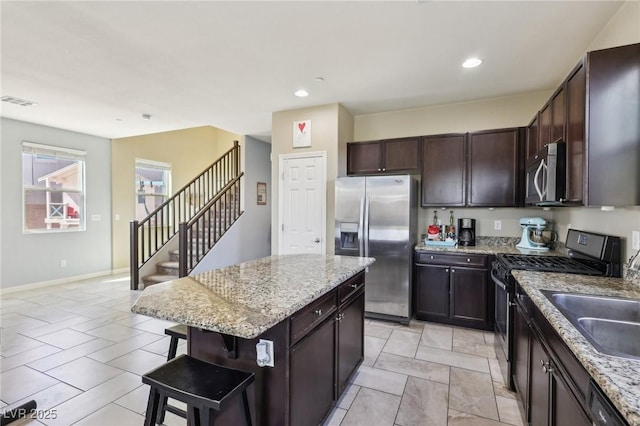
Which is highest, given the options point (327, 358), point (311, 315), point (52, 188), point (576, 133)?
point (576, 133)

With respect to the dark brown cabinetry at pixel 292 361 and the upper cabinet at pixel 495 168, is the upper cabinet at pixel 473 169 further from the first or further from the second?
the dark brown cabinetry at pixel 292 361

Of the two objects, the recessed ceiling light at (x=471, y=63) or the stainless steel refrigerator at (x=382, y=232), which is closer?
the recessed ceiling light at (x=471, y=63)

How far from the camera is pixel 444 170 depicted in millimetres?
3869

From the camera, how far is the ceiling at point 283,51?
2.21m

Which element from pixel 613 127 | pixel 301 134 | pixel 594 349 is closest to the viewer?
pixel 594 349

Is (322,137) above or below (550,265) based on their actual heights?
above

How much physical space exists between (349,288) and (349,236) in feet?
5.41

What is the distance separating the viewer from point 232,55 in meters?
2.84

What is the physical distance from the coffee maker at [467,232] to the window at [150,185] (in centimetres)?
627

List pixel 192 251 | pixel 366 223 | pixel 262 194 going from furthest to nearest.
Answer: pixel 262 194, pixel 192 251, pixel 366 223

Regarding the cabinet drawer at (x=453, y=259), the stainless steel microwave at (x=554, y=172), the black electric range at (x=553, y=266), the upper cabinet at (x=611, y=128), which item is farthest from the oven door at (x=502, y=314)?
the upper cabinet at (x=611, y=128)

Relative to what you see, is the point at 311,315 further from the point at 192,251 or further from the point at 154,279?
the point at 154,279

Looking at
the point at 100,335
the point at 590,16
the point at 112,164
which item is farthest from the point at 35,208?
the point at 590,16

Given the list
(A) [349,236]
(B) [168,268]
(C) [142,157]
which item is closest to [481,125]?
(A) [349,236]
